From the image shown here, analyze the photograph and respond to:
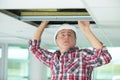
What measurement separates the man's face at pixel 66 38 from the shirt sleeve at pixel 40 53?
0.79ft

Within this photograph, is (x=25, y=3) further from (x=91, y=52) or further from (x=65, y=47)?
(x=91, y=52)

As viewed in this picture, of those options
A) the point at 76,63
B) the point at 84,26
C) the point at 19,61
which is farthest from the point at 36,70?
the point at 76,63

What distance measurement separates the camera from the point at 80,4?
3221 millimetres

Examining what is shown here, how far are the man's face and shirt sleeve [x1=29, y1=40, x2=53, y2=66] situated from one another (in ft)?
0.79

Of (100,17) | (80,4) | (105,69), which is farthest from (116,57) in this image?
(80,4)

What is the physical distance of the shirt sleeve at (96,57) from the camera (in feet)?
9.32

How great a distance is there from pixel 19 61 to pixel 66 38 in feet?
31.8

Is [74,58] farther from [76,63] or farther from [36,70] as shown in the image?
[36,70]

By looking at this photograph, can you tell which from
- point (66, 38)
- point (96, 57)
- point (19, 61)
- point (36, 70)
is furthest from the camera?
point (19, 61)

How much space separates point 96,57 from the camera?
285 centimetres

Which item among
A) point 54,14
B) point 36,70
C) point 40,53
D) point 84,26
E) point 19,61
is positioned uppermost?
point 19,61

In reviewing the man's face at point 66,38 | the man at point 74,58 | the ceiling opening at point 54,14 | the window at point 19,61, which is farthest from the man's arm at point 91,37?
the window at point 19,61

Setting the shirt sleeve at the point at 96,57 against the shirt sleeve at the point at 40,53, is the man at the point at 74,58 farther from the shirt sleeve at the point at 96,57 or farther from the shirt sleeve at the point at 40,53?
the shirt sleeve at the point at 40,53

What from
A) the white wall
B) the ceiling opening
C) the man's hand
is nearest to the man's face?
the man's hand
